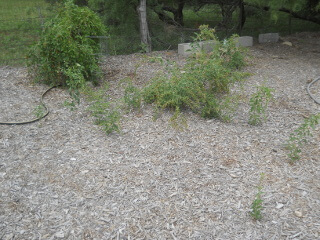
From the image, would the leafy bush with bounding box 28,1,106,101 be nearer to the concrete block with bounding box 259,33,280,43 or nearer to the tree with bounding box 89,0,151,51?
the tree with bounding box 89,0,151,51

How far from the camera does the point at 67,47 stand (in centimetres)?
494

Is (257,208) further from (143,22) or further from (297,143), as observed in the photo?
(143,22)

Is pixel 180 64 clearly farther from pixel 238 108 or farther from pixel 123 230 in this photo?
pixel 123 230

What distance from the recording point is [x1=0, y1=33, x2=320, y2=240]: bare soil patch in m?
2.57

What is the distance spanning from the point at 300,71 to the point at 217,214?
432 cm

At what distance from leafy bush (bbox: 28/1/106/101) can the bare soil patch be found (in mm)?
775

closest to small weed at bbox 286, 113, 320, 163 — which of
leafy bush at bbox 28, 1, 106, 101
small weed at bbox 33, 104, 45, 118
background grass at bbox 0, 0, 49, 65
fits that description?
small weed at bbox 33, 104, 45, 118

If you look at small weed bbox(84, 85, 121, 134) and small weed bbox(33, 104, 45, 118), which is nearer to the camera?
small weed bbox(84, 85, 121, 134)

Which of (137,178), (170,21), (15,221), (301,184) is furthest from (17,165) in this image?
(170,21)

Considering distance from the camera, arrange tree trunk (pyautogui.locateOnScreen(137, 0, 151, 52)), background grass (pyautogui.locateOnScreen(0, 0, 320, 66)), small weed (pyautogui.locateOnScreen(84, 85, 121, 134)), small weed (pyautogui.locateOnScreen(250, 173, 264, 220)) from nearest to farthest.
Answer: small weed (pyautogui.locateOnScreen(250, 173, 264, 220))
small weed (pyautogui.locateOnScreen(84, 85, 121, 134))
tree trunk (pyautogui.locateOnScreen(137, 0, 151, 52))
background grass (pyautogui.locateOnScreen(0, 0, 320, 66))

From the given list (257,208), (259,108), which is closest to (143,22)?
(259,108)

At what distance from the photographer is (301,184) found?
3008 mm

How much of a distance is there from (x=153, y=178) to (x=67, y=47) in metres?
2.76

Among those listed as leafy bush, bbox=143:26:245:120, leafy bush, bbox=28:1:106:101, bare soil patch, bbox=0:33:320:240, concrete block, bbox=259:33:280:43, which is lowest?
bare soil patch, bbox=0:33:320:240
